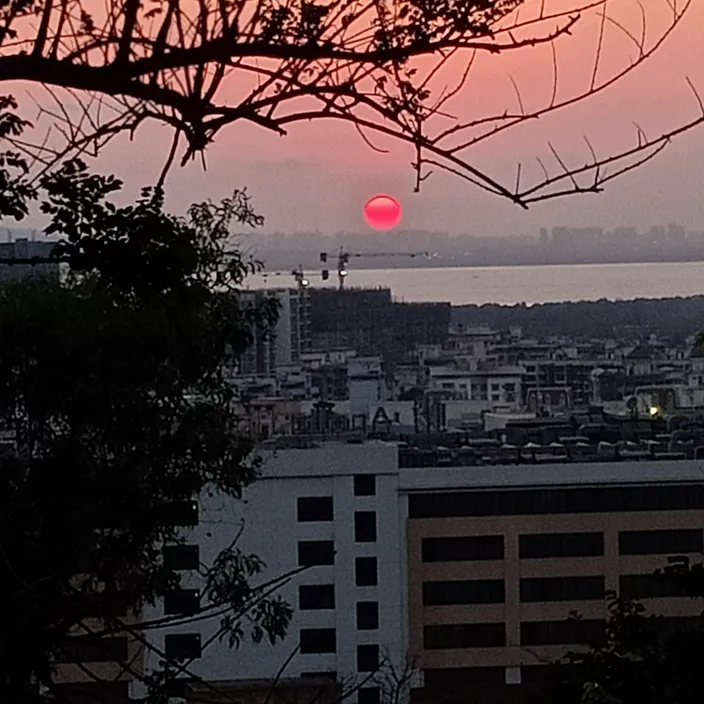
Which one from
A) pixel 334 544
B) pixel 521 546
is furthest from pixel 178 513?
pixel 521 546

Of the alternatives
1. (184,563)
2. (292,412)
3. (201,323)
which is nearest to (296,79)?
(201,323)

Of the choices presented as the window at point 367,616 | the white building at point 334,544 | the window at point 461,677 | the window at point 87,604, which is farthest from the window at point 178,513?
the window at point 461,677

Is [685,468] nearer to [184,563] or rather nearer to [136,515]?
[184,563]

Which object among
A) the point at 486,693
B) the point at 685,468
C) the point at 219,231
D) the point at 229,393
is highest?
the point at 219,231

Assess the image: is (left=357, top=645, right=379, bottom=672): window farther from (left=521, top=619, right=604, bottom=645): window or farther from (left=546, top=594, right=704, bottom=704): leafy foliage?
(left=546, top=594, right=704, bottom=704): leafy foliage

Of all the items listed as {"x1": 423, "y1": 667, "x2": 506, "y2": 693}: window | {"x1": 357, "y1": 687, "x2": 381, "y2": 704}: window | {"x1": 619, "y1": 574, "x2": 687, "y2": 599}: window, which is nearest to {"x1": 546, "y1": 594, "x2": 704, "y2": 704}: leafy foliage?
{"x1": 357, "y1": 687, "x2": 381, "y2": 704}: window

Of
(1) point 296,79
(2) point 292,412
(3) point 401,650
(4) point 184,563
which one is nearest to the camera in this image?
(1) point 296,79

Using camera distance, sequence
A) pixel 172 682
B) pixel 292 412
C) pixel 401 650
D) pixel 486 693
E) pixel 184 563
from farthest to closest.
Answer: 1. pixel 292 412
2. pixel 401 650
3. pixel 486 693
4. pixel 184 563
5. pixel 172 682

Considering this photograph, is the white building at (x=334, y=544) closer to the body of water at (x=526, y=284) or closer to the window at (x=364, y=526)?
the window at (x=364, y=526)

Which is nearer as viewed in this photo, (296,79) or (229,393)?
(296,79)
